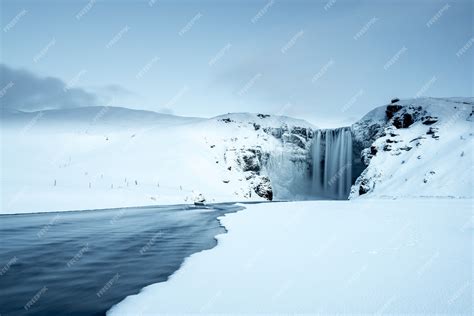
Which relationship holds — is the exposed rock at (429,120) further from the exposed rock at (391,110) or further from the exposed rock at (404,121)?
the exposed rock at (391,110)

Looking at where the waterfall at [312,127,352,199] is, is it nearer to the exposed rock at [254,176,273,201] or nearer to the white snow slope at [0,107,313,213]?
the white snow slope at [0,107,313,213]

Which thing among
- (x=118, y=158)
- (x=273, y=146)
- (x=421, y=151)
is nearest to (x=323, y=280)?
(x=421, y=151)

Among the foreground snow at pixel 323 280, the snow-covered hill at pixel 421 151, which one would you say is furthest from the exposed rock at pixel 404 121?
the foreground snow at pixel 323 280

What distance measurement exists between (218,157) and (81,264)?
84831 mm

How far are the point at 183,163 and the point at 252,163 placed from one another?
24488mm

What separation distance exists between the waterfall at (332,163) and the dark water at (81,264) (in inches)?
3189

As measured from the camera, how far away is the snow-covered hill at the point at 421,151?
48.4 meters

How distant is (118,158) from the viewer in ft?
247

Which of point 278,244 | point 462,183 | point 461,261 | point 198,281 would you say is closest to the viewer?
point 198,281

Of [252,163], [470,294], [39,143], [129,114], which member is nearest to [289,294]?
[470,294]

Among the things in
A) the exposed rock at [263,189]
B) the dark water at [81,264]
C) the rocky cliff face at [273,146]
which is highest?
the rocky cliff face at [273,146]

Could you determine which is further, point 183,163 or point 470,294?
point 183,163

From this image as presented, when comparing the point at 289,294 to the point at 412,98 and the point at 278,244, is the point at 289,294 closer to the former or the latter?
the point at 278,244

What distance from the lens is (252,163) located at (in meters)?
99.2
